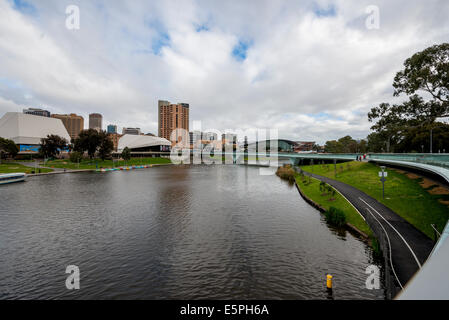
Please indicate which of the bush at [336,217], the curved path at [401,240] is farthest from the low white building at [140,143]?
the curved path at [401,240]

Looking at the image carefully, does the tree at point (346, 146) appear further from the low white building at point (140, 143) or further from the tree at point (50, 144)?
the tree at point (50, 144)

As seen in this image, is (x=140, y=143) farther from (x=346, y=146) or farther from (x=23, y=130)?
(x=346, y=146)

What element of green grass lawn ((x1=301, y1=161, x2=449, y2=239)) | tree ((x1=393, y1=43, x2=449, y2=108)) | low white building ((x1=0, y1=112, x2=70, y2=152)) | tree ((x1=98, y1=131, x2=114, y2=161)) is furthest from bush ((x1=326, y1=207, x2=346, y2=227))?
low white building ((x1=0, y1=112, x2=70, y2=152))

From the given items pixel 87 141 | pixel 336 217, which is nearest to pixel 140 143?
pixel 87 141

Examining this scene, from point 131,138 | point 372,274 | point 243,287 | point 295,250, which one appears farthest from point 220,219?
point 131,138

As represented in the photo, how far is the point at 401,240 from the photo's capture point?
1370 centimetres

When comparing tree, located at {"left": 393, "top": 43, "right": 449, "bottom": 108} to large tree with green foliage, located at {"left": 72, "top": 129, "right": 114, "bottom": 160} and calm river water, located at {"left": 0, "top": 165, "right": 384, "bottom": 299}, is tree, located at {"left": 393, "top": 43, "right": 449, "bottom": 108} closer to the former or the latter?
calm river water, located at {"left": 0, "top": 165, "right": 384, "bottom": 299}

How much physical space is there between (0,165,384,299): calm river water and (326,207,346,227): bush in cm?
77

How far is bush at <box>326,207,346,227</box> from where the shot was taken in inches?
750

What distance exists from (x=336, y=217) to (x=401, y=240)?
5797mm

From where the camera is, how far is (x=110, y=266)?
12891 millimetres

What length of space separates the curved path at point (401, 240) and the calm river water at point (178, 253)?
5.23 ft

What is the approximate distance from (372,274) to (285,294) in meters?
5.47

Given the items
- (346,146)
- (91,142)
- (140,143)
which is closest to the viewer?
(91,142)
